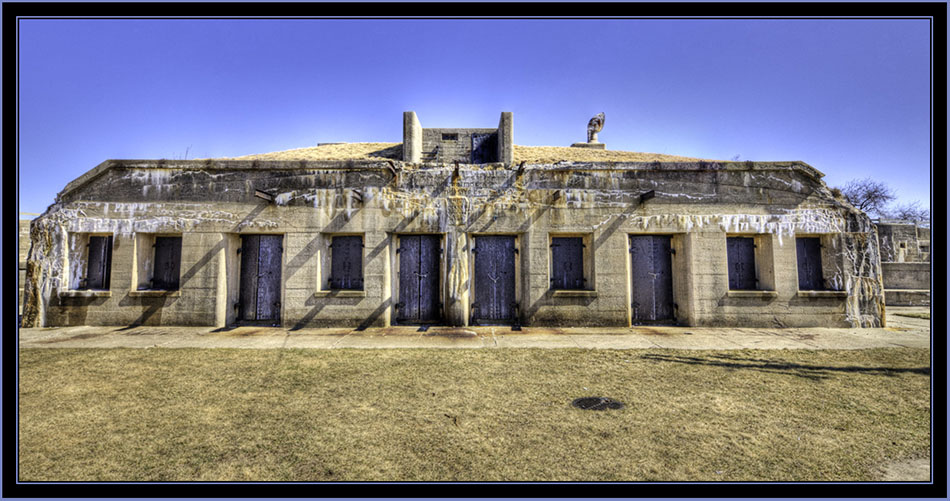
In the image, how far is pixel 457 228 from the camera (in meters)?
8.95

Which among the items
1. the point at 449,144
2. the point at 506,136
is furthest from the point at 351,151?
the point at 506,136

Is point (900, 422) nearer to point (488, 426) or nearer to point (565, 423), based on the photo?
point (565, 423)

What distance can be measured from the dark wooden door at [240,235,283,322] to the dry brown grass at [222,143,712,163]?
3.93 meters

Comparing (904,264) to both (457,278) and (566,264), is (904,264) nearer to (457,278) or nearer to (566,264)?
(566,264)

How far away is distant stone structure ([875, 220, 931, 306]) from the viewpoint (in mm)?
13906

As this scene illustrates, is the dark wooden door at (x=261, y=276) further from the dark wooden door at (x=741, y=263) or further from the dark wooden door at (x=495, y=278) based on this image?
the dark wooden door at (x=741, y=263)

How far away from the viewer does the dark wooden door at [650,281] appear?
363 inches

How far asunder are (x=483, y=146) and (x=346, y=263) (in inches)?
420

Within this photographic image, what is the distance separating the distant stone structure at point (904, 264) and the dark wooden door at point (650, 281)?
38.3 ft

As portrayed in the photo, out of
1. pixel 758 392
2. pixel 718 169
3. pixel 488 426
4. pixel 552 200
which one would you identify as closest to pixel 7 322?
pixel 488 426

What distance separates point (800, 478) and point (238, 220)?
405 inches

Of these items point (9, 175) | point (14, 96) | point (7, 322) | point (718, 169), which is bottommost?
point (7, 322)

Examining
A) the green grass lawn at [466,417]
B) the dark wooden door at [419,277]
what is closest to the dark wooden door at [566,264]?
the dark wooden door at [419,277]

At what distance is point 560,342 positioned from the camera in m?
6.99
